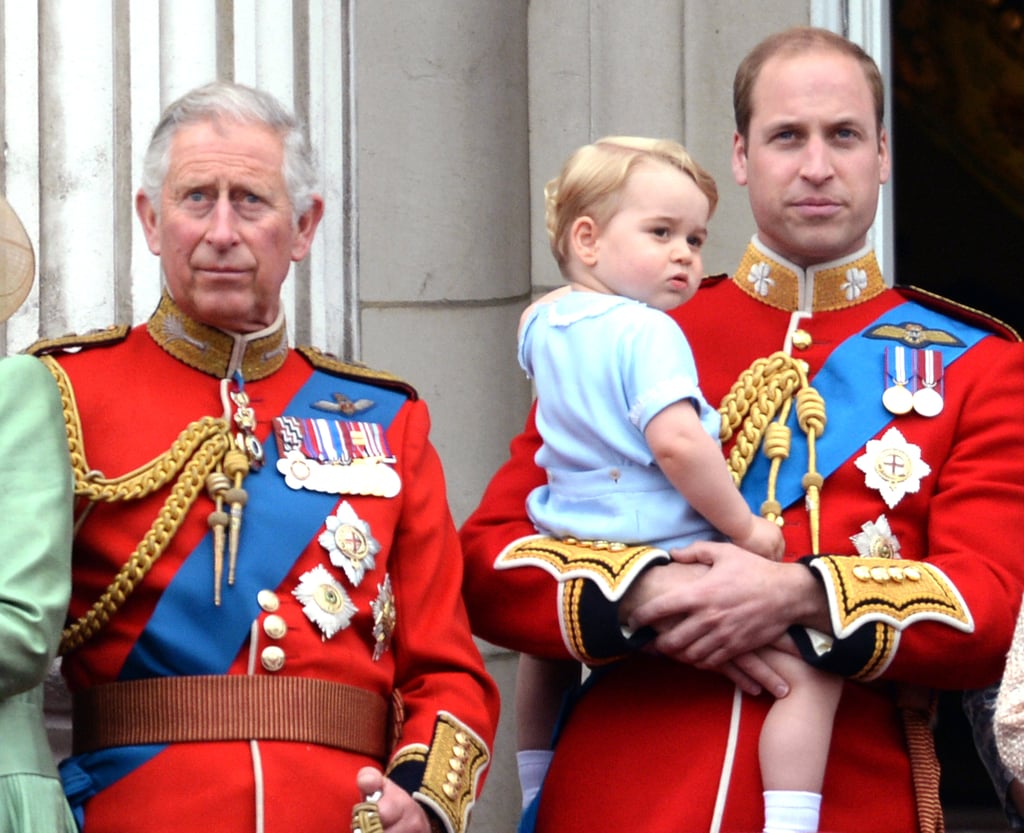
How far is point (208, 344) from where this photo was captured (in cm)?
386

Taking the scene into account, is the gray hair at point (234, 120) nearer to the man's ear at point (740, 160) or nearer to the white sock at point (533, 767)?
the man's ear at point (740, 160)

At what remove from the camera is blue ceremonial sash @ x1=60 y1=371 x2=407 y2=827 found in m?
3.60

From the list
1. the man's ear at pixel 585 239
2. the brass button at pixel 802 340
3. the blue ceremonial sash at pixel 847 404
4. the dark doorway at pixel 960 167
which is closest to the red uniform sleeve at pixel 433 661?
the man's ear at pixel 585 239

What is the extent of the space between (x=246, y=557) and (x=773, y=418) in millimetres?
816

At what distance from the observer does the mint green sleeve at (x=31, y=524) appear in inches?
131

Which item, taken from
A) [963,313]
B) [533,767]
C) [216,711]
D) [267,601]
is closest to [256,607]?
[267,601]

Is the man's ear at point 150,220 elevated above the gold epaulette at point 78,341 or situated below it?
above

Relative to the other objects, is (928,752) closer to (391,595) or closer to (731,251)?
(391,595)

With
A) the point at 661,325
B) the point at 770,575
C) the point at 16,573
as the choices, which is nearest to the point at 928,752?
the point at 770,575

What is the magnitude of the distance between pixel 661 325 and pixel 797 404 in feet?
0.93

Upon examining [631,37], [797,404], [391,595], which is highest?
[631,37]

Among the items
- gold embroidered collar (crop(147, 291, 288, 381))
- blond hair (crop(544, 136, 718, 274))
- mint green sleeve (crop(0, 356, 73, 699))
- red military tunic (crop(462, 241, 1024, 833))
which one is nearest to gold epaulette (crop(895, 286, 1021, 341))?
red military tunic (crop(462, 241, 1024, 833))

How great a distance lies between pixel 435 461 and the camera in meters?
3.94

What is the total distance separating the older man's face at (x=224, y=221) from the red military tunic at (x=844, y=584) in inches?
20.0
